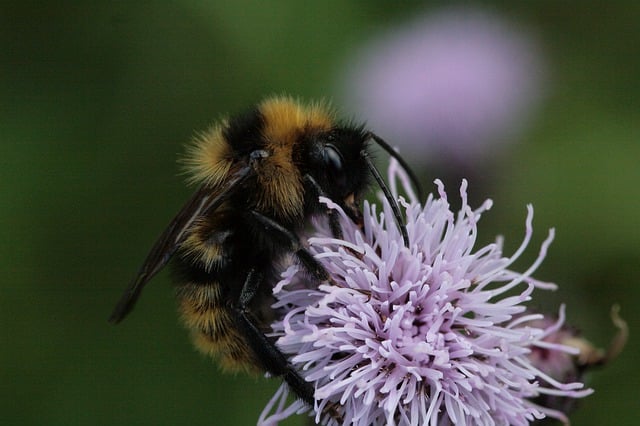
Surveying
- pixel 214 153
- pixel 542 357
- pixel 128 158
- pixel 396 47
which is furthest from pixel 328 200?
pixel 396 47

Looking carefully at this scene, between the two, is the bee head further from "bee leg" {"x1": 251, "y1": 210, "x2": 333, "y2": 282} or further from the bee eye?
"bee leg" {"x1": 251, "y1": 210, "x2": 333, "y2": 282}

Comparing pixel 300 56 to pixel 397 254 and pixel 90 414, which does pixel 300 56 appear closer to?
pixel 90 414

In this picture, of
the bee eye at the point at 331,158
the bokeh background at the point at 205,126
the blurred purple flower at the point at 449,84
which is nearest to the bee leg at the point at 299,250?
the bee eye at the point at 331,158

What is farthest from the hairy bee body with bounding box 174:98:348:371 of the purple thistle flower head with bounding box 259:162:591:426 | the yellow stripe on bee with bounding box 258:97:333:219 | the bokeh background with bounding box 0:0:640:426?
the bokeh background with bounding box 0:0:640:426

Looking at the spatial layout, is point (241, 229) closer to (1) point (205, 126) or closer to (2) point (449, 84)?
(1) point (205, 126)

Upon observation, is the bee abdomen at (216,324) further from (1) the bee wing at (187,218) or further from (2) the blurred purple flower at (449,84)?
(2) the blurred purple flower at (449,84)

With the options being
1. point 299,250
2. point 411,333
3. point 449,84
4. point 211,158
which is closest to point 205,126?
point 449,84

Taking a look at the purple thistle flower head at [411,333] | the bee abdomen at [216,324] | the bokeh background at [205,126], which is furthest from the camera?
the bokeh background at [205,126]
